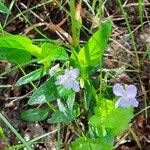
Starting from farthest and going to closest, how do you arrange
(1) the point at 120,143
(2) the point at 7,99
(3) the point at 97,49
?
(2) the point at 7,99
(1) the point at 120,143
(3) the point at 97,49

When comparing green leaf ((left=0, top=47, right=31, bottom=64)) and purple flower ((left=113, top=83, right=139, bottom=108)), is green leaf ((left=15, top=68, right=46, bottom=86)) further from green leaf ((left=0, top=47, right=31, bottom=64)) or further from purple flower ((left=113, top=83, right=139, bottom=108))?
purple flower ((left=113, top=83, right=139, bottom=108))

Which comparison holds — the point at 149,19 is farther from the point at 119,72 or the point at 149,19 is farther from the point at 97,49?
the point at 97,49

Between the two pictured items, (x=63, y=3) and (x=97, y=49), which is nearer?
(x=97, y=49)

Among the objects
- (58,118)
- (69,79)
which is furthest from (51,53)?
(58,118)

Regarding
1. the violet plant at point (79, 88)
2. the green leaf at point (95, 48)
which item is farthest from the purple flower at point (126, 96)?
the green leaf at point (95, 48)

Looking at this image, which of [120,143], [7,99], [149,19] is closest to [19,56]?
[7,99]

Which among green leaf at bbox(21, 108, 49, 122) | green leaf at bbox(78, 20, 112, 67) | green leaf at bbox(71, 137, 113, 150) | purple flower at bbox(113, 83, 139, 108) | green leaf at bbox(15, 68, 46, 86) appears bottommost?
green leaf at bbox(71, 137, 113, 150)

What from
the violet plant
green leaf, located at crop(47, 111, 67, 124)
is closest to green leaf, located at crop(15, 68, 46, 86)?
the violet plant
